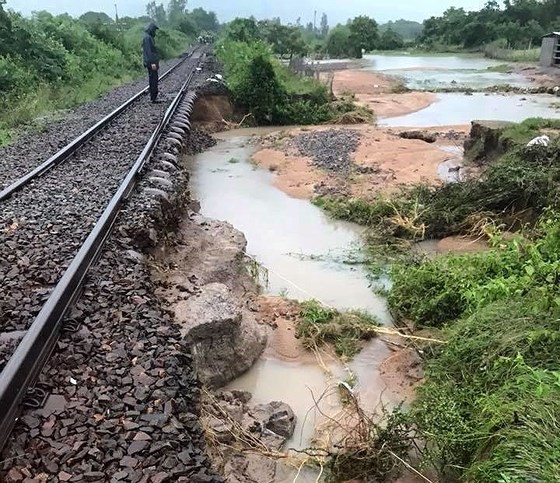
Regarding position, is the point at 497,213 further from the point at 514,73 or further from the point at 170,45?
the point at 170,45

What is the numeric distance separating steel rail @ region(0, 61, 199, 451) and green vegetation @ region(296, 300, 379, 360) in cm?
241

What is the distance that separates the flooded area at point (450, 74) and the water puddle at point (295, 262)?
80.0 ft

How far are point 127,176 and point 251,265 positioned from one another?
218cm

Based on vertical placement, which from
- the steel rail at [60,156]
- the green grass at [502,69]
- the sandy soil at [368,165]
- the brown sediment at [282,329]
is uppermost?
the steel rail at [60,156]

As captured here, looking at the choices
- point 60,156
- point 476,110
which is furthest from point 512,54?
point 60,156

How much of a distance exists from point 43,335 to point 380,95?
2914 cm

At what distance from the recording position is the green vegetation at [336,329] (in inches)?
257

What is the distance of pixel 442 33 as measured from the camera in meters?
77.0

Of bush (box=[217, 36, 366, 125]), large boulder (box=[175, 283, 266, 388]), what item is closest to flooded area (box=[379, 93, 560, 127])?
bush (box=[217, 36, 366, 125])

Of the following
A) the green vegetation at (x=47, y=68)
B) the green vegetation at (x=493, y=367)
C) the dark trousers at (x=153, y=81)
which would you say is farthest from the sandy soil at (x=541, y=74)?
the green vegetation at (x=493, y=367)

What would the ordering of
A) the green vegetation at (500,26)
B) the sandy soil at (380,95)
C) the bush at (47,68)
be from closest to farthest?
1. the bush at (47,68)
2. the sandy soil at (380,95)
3. the green vegetation at (500,26)

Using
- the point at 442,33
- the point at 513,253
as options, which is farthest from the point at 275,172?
the point at 442,33

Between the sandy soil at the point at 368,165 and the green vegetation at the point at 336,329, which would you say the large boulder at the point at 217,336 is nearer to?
the green vegetation at the point at 336,329

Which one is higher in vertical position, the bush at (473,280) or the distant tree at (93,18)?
the distant tree at (93,18)
